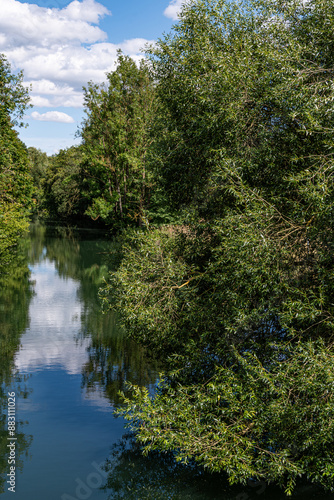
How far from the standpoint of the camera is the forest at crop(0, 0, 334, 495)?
973 centimetres

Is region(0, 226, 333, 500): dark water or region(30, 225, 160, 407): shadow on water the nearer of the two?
region(0, 226, 333, 500): dark water

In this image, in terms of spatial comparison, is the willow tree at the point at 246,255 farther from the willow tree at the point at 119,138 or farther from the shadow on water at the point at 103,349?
the willow tree at the point at 119,138

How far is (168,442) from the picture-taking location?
998 centimetres

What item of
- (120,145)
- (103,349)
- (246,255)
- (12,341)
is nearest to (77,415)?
(103,349)

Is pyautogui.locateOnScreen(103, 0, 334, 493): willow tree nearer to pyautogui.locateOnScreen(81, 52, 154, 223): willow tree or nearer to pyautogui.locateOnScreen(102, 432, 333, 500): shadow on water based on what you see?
pyautogui.locateOnScreen(102, 432, 333, 500): shadow on water

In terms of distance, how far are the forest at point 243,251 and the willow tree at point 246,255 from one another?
0.04 m

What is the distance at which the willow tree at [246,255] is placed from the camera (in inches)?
382

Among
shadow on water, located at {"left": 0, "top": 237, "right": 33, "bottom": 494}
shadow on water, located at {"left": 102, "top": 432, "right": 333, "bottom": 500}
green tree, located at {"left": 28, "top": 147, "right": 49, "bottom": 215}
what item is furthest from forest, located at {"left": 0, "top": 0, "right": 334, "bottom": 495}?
green tree, located at {"left": 28, "top": 147, "right": 49, "bottom": 215}

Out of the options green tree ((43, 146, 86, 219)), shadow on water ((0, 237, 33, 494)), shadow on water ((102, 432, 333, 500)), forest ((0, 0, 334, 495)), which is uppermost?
green tree ((43, 146, 86, 219))

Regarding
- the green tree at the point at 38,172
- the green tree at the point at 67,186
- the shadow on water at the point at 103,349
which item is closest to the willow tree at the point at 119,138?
the green tree at the point at 67,186

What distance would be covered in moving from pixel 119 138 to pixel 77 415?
113 ft

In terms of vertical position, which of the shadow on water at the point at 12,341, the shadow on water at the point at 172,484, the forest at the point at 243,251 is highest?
the forest at the point at 243,251

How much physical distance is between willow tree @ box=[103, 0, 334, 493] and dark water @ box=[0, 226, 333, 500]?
1029 mm

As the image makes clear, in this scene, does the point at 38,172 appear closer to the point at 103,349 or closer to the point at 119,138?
the point at 119,138
